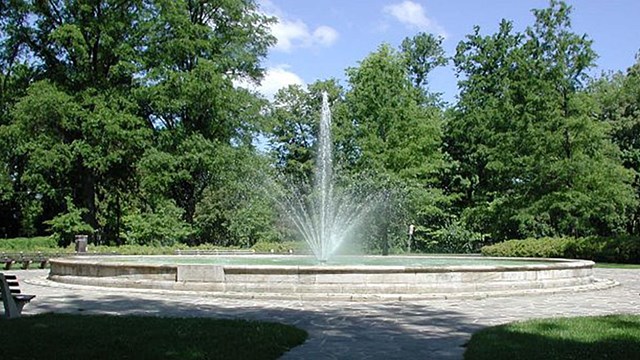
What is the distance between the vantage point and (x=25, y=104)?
3122 centimetres

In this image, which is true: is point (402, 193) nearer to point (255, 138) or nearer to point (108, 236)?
point (255, 138)

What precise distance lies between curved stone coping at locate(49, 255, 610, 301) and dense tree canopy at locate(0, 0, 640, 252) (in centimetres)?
1732

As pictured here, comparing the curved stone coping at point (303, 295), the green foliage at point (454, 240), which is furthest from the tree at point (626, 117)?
the curved stone coping at point (303, 295)

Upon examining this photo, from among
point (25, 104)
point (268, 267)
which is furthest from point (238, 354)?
point (25, 104)

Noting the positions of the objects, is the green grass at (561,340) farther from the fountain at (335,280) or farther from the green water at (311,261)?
the green water at (311,261)

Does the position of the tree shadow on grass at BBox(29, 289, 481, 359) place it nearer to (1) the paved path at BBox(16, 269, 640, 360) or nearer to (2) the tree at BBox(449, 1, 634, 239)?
(1) the paved path at BBox(16, 269, 640, 360)

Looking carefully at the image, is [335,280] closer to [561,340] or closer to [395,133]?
[561,340]

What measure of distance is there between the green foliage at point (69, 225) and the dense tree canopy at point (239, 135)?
0.11m

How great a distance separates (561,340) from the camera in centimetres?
771

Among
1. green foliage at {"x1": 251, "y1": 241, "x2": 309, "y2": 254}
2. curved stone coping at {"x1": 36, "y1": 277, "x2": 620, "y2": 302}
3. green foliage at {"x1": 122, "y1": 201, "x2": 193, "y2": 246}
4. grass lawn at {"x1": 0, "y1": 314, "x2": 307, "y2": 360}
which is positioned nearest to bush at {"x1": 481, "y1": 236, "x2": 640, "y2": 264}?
green foliage at {"x1": 251, "y1": 241, "x2": 309, "y2": 254}

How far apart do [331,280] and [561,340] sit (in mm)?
5916

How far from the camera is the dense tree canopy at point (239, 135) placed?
105 feet

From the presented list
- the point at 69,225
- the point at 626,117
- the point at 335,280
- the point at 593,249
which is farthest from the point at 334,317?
the point at 626,117

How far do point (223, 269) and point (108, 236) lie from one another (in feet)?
97.3
